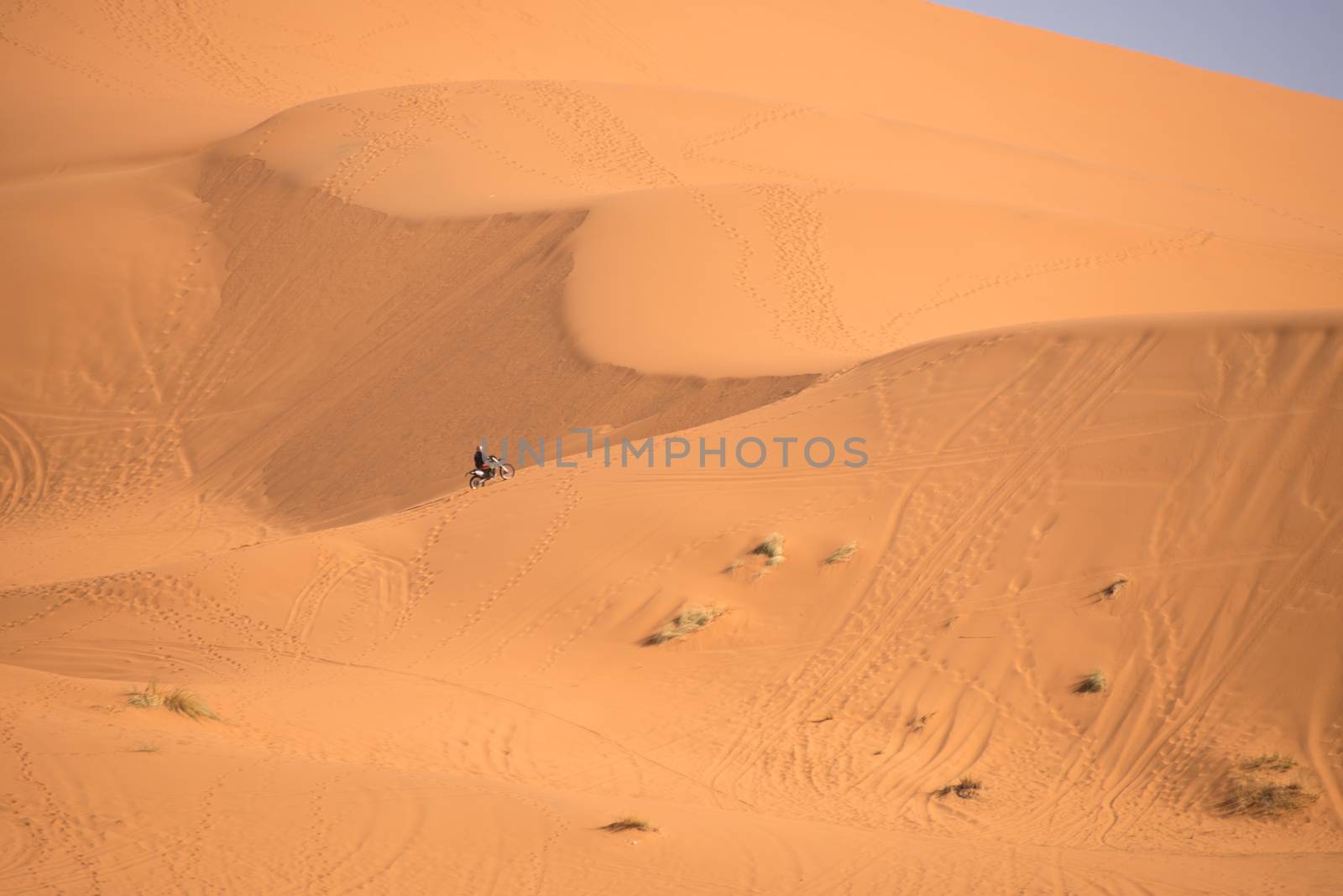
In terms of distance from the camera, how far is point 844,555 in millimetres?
13445

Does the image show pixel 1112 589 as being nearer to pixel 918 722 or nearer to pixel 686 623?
pixel 918 722

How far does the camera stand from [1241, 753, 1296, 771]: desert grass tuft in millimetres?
10109

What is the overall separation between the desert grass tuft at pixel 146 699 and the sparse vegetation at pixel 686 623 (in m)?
4.74

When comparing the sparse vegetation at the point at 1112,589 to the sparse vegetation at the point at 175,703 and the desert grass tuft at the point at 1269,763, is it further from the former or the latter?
the sparse vegetation at the point at 175,703

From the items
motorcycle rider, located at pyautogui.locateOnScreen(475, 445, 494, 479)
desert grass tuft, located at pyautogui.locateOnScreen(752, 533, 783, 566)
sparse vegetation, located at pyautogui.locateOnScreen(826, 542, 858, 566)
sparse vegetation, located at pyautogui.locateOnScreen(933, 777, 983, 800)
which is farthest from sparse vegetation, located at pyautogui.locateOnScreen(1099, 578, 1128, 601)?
motorcycle rider, located at pyautogui.locateOnScreen(475, 445, 494, 479)

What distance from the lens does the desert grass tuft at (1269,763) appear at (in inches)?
398

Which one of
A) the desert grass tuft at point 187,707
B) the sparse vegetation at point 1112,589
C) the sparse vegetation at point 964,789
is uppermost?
the sparse vegetation at point 1112,589

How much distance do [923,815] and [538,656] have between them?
448cm

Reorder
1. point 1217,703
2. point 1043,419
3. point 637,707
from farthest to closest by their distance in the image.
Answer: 1. point 1043,419
2. point 637,707
3. point 1217,703

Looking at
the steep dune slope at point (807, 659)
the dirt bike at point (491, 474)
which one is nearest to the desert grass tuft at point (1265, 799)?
the steep dune slope at point (807, 659)

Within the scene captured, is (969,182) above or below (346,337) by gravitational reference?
above

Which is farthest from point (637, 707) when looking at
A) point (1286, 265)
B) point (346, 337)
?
point (1286, 265)

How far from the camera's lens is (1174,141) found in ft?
144

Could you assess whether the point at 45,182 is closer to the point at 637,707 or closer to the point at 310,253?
the point at 310,253
